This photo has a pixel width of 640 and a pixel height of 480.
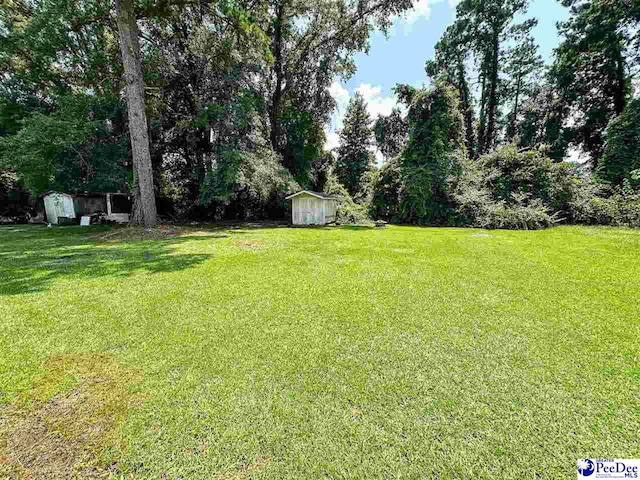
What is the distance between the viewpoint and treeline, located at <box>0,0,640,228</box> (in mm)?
11742

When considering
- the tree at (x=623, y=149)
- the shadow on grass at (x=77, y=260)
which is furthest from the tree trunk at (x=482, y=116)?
A: the shadow on grass at (x=77, y=260)

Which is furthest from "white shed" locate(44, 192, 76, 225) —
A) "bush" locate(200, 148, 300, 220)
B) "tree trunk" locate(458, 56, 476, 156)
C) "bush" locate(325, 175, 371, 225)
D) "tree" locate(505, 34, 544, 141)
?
"tree" locate(505, 34, 544, 141)

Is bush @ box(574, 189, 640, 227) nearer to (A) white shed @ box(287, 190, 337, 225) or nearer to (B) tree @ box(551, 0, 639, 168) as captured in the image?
(B) tree @ box(551, 0, 639, 168)

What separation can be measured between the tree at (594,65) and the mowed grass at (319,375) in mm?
22653

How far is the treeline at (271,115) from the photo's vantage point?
38.5 ft

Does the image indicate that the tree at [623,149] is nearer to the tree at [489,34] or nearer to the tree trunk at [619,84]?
the tree trunk at [619,84]

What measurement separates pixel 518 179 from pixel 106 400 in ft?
59.9

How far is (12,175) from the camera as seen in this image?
14.8 metres

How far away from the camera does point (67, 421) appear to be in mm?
1871

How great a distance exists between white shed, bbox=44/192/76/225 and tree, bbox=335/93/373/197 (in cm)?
2067

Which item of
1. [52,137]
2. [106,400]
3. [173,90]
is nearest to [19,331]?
[106,400]

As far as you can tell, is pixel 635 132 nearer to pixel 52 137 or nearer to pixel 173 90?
pixel 173 90

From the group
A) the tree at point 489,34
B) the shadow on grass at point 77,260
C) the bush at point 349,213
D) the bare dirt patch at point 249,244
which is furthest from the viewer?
the tree at point 489,34

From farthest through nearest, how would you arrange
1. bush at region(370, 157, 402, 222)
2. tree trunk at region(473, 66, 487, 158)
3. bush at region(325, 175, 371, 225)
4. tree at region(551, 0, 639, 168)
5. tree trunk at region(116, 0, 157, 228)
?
tree trunk at region(473, 66, 487, 158) < tree at region(551, 0, 639, 168) < bush at region(370, 157, 402, 222) < bush at region(325, 175, 371, 225) < tree trunk at region(116, 0, 157, 228)
